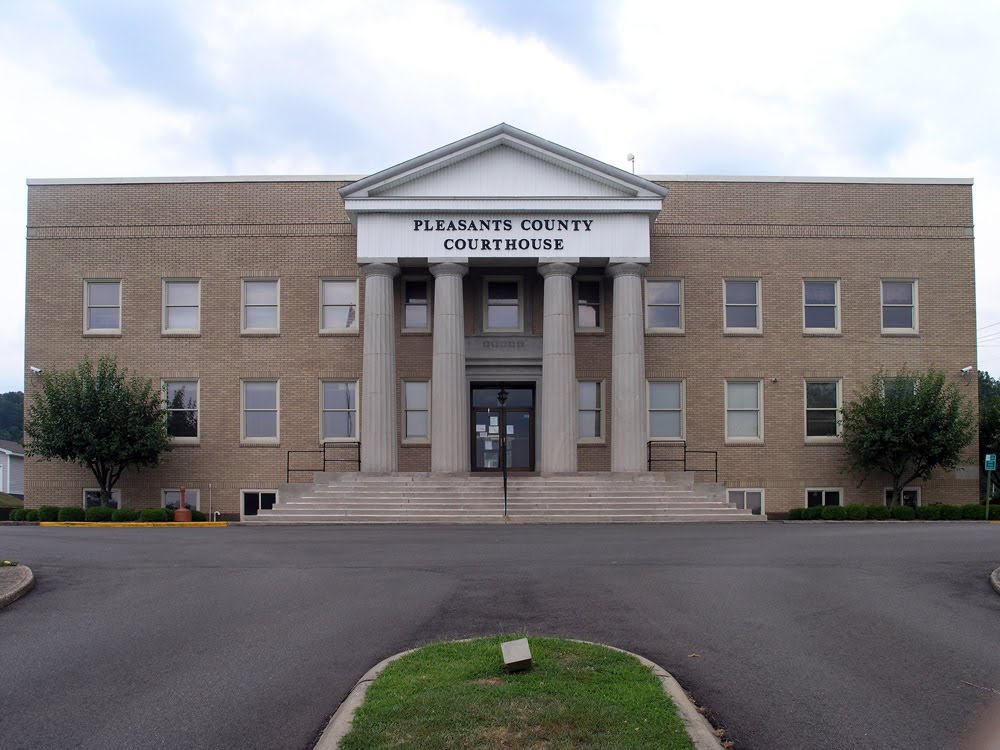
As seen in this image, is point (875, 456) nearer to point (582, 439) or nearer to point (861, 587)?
point (582, 439)

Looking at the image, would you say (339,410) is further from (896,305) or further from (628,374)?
(896,305)

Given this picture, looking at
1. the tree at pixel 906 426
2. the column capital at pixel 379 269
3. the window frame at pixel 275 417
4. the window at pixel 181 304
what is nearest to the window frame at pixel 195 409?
the window frame at pixel 275 417

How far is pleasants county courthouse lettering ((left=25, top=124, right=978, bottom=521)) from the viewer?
30.8m

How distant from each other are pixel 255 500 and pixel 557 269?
1191cm

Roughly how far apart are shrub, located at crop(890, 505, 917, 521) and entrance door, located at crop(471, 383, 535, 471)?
10.9 m

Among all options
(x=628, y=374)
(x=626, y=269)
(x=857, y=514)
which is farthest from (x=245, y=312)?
(x=857, y=514)

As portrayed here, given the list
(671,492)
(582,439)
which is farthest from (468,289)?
(671,492)

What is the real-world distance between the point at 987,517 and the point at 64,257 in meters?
29.1

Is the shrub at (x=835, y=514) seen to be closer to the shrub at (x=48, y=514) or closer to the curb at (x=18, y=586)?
the curb at (x=18, y=586)

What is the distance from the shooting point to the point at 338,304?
102ft

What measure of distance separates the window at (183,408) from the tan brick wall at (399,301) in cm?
43

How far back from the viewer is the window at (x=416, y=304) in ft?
102

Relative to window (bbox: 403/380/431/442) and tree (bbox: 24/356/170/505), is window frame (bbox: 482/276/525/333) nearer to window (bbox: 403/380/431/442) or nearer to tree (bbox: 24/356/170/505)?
window (bbox: 403/380/431/442)

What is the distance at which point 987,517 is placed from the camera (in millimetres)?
27891
